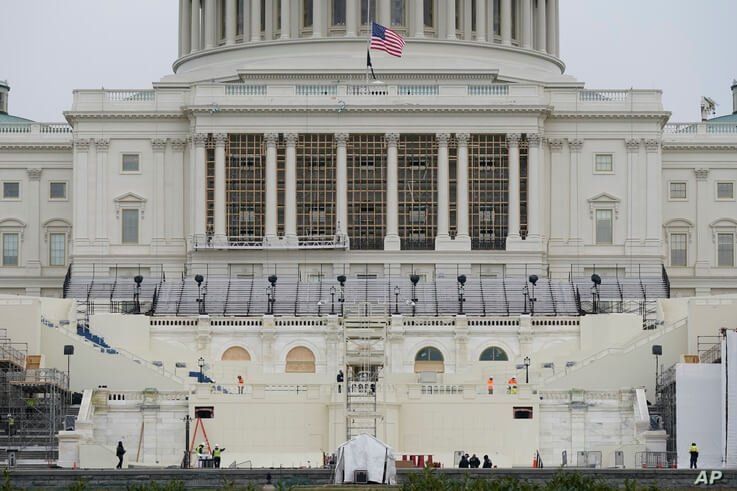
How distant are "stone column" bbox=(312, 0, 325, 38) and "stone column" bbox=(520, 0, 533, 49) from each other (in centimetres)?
1368

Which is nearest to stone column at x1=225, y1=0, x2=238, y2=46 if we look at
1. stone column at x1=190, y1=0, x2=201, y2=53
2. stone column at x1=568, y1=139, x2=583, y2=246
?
stone column at x1=190, y1=0, x2=201, y2=53

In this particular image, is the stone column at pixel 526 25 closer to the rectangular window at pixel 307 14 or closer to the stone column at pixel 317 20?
the stone column at pixel 317 20

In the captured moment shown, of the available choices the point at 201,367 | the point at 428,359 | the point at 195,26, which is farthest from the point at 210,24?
the point at 201,367

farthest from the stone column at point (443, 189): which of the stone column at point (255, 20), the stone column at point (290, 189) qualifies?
the stone column at point (255, 20)

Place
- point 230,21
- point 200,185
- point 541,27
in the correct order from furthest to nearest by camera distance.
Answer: point 541,27 < point 230,21 < point 200,185

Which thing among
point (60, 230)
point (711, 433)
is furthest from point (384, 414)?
point (60, 230)

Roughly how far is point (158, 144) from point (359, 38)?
50.4 ft

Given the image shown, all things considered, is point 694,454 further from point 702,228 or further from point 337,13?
point 337,13

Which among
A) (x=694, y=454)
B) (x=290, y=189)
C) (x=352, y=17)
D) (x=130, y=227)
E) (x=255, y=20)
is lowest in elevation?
(x=694, y=454)

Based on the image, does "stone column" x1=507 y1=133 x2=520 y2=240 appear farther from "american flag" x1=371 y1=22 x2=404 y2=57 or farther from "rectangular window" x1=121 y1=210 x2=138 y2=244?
"rectangular window" x1=121 y1=210 x2=138 y2=244

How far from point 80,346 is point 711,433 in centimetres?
3197

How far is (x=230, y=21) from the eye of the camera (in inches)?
7160

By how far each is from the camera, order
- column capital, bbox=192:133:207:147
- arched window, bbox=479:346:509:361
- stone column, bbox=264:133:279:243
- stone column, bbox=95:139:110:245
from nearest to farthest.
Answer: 1. arched window, bbox=479:346:509:361
2. stone column, bbox=264:133:279:243
3. column capital, bbox=192:133:207:147
4. stone column, bbox=95:139:110:245

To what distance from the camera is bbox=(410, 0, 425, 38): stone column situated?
177 m
